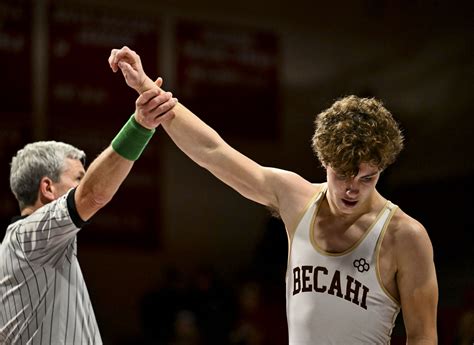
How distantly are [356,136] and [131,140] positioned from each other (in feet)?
3.42

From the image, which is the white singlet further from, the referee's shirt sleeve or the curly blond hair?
the referee's shirt sleeve

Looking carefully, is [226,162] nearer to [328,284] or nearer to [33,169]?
[328,284]

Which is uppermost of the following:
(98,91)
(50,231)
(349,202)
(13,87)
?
(98,91)

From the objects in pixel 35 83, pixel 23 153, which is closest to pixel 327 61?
pixel 35 83

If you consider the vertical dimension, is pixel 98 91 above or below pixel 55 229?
above

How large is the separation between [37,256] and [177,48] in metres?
7.25

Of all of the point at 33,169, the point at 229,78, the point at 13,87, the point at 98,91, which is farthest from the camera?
the point at 229,78

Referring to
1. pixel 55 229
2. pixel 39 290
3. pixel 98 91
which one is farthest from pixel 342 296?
pixel 98 91

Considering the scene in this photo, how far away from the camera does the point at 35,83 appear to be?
10.6 metres

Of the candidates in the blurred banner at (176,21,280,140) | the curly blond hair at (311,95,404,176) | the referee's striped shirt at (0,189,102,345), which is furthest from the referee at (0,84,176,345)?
the blurred banner at (176,21,280,140)

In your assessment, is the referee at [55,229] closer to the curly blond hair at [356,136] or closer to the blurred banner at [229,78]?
the curly blond hair at [356,136]

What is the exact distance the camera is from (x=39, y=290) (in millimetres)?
4301

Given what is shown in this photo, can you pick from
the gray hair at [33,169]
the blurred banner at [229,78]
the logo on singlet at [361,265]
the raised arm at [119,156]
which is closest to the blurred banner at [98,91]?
the blurred banner at [229,78]

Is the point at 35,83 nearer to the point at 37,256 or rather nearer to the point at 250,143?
the point at 250,143
